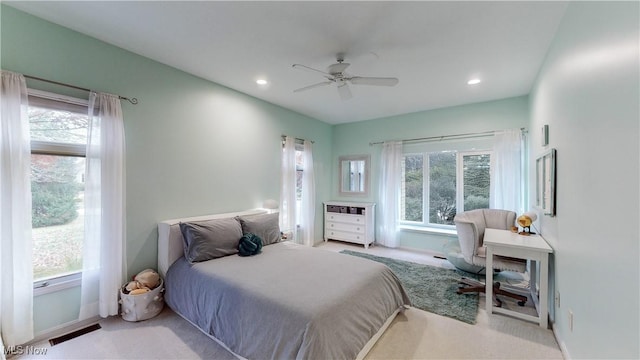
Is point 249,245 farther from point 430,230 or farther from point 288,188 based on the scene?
point 430,230

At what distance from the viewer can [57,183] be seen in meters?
2.17

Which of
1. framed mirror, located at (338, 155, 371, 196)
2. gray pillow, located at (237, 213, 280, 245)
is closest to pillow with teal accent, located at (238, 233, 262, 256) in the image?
gray pillow, located at (237, 213, 280, 245)

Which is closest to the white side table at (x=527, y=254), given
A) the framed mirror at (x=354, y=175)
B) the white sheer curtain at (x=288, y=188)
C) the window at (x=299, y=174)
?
the framed mirror at (x=354, y=175)

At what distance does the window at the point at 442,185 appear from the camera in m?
4.22

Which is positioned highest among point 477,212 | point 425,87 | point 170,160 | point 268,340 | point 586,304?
point 425,87

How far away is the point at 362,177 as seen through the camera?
5438 millimetres

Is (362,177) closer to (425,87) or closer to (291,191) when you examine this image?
(291,191)

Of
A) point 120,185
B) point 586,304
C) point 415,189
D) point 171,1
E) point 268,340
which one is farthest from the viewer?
point 415,189

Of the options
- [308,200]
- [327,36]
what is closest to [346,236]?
[308,200]

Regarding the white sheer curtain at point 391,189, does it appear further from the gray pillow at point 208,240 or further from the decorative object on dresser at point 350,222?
the gray pillow at point 208,240

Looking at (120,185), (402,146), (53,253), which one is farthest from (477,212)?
(53,253)

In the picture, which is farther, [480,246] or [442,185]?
[442,185]

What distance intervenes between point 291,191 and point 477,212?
2.95 m

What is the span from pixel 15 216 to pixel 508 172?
559 centimetres
